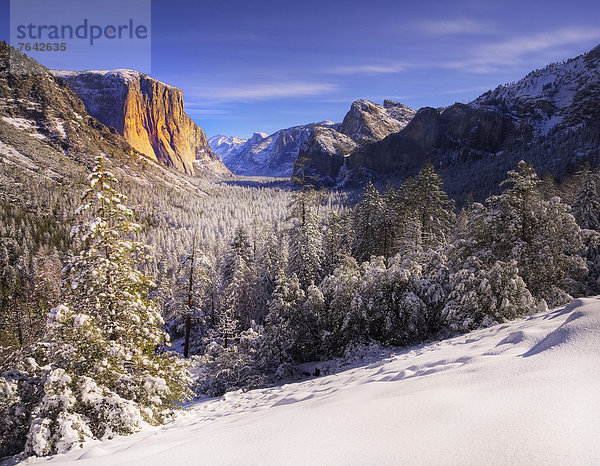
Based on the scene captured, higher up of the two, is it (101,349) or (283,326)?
(101,349)

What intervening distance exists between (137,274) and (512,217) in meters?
14.3

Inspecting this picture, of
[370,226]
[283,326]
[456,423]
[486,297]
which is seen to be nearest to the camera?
[456,423]

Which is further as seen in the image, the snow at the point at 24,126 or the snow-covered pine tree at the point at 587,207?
the snow at the point at 24,126

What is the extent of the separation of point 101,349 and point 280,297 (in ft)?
37.5

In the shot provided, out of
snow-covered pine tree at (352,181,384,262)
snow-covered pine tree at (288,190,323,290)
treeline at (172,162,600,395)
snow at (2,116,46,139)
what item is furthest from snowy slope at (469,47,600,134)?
snow at (2,116,46,139)

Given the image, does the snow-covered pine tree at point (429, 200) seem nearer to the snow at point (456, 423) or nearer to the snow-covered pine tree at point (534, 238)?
the snow-covered pine tree at point (534, 238)

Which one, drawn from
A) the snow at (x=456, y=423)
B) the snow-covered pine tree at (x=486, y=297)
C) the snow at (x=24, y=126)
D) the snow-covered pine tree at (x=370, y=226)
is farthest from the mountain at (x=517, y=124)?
the snow at (x=24, y=126)

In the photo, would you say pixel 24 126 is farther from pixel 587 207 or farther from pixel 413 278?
pixel 587 207

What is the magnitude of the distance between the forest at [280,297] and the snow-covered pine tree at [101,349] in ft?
0.11

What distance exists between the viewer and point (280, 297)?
18.3 metres

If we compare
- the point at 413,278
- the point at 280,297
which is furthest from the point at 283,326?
the point at 413,278

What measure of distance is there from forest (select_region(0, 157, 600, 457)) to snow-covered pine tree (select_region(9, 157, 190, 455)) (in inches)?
1.4

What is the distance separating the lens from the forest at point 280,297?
706cm

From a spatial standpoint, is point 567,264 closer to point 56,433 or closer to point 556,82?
point 56,433
